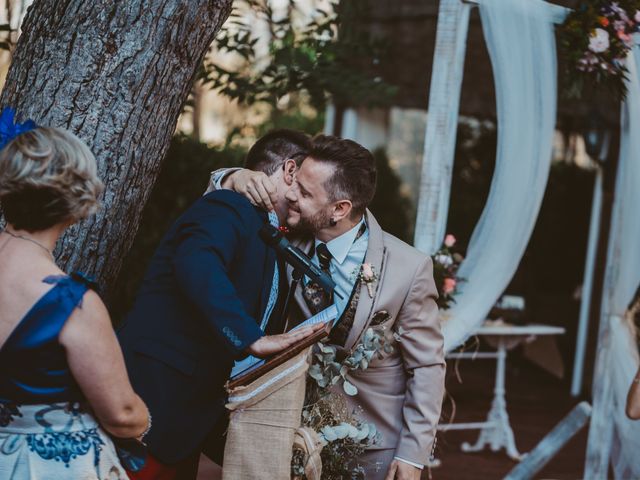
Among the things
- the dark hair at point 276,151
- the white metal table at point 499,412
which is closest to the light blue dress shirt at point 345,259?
the dark hair at point 276,151

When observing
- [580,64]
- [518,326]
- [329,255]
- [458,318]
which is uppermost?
[580,64]

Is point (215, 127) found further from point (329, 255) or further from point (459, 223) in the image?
point (329, 255)

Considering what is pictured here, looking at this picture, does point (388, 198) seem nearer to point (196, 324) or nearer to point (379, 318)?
point (379, 318)

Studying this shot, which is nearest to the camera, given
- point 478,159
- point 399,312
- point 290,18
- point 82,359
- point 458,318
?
point 82,359

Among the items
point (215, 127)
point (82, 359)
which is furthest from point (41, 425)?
point (215, 127)

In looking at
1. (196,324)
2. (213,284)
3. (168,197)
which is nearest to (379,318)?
(196,324)

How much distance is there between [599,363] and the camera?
5035 mm

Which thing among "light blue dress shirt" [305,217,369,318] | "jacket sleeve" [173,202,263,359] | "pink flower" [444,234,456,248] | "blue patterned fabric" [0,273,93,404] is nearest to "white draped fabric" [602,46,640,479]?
"pink flower" [444,234,456,248]

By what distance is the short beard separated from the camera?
9.87 ft

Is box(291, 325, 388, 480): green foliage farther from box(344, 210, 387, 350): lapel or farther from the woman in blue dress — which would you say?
the woman in blue dress

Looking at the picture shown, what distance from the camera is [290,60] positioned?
5996 millimetres

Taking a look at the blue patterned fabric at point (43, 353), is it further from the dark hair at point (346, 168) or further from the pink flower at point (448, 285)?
the pink flower at point (448, 285)

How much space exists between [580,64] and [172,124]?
238 cm

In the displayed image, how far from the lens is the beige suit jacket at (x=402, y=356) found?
3.05 meters
